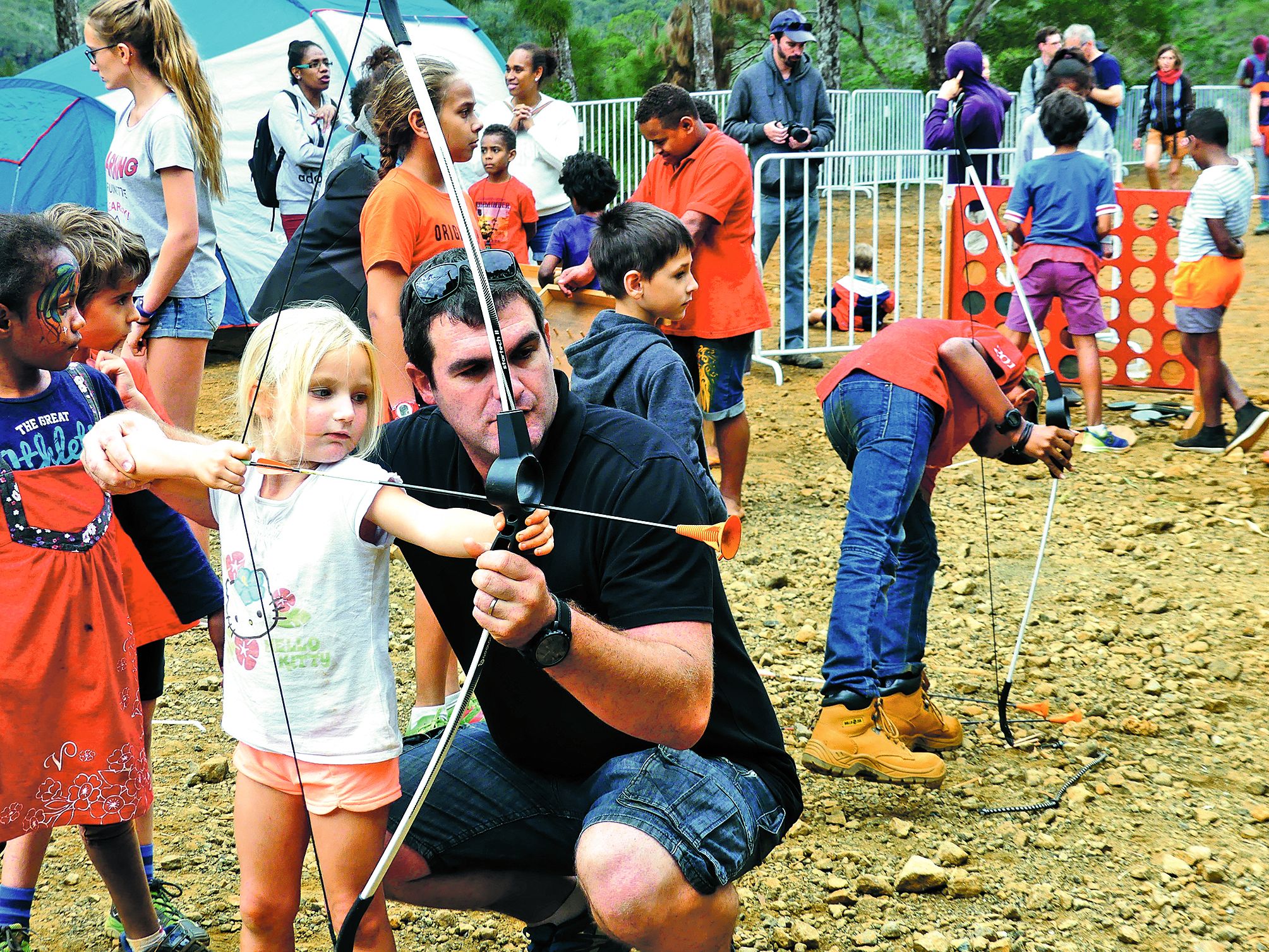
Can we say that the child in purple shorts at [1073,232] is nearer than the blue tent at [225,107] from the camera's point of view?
Yes

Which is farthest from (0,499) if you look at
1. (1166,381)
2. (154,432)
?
(1166,381)

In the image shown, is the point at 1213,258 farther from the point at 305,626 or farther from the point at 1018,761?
the point at 305,626

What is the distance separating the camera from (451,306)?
227 centimetres

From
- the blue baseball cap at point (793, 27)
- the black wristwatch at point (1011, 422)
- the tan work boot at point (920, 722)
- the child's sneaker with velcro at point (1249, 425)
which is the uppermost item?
the blue baseball cap at point (793, 27)

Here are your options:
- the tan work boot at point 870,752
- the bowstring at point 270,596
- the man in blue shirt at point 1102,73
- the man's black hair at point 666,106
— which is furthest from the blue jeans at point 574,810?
the man in blue shirt at point 1102,73

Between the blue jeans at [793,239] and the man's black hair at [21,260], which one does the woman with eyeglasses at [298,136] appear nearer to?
the blue jeans at [793,239]

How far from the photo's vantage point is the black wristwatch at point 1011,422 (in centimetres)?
357

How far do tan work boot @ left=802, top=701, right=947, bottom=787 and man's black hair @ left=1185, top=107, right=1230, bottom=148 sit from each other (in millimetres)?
4591

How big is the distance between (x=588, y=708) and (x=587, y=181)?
4.67 meters

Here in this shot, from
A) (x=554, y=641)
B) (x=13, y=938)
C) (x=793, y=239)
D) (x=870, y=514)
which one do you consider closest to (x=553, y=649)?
(x=554, y=641)

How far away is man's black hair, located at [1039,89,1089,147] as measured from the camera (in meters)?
6.89

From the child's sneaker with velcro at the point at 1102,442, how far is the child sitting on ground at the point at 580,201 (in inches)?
118

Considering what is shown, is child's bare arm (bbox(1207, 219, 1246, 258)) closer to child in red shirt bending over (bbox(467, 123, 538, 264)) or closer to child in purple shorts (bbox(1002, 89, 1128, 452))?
child in purple shorts (bbox(1002, 89, 1128, 452))

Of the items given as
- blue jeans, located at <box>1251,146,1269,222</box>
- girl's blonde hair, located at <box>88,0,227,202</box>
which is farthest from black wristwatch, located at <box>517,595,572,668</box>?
blue jeans, located at <box>1251,146,1269,222</box>
